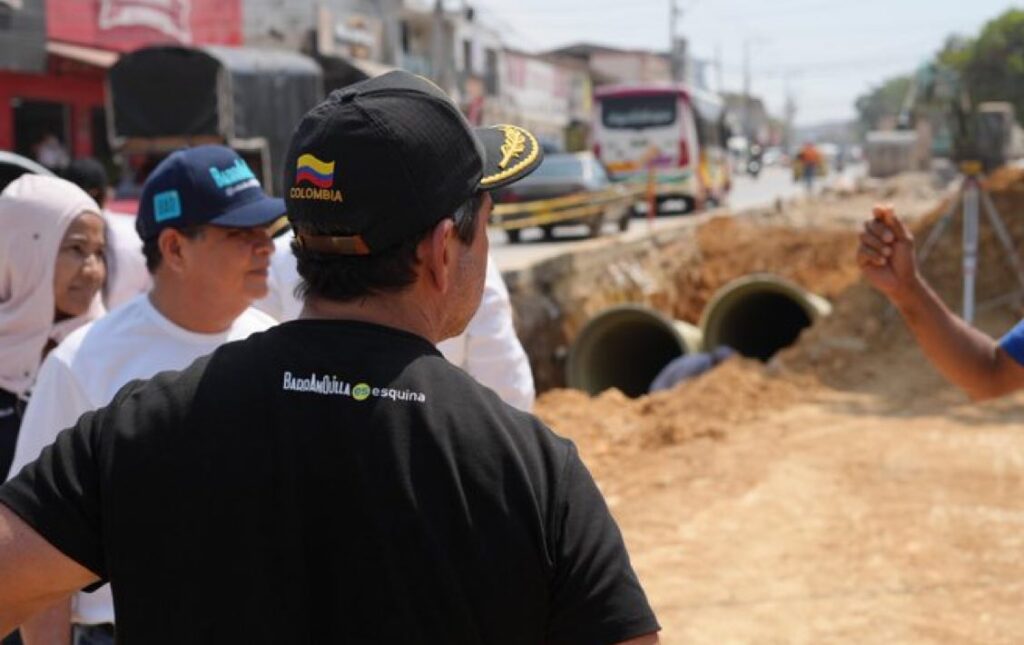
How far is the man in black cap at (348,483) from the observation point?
1.60m

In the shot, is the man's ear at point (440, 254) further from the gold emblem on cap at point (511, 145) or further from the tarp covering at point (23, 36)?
the tarp covering at point (23, 36)

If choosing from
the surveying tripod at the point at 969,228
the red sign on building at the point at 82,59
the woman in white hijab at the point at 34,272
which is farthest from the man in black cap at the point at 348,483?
the red sign on building at the point at 82,59

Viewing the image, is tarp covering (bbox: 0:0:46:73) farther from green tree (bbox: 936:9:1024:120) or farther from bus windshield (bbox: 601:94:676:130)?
green tree (bbox: 936:9:1024:120)

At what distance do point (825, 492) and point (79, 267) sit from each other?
258 inches

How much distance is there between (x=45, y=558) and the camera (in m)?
1.65

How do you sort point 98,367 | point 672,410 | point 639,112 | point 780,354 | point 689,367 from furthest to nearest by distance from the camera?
point 639,112
point 689,367
point 780,354
point 672,410
point 98,367

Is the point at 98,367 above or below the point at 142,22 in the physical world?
below

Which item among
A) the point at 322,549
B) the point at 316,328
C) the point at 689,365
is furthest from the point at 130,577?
the point at 689,365

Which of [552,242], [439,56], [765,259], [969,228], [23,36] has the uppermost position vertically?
[439,56]

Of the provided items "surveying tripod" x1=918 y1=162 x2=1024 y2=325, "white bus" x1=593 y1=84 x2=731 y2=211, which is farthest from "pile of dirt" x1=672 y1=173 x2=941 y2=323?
"white bus" x1=593 y1=84 x2=731 y2=211

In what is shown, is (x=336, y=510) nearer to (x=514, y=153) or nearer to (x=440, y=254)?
(x=440, y=254)

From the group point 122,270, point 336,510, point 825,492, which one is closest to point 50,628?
point 336,510

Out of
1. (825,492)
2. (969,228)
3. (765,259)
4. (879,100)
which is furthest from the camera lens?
(879,100)

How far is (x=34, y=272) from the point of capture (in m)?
3.36
